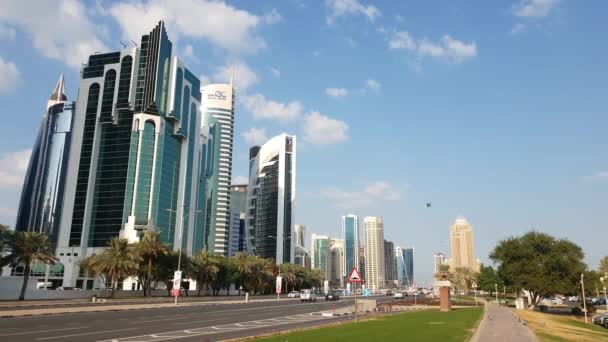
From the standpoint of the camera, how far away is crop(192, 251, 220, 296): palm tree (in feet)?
280

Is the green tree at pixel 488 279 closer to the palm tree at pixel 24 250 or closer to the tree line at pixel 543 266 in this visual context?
Answer: the tree line at pixel 543 266

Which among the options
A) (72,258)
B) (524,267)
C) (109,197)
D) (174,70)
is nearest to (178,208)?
(109,197)

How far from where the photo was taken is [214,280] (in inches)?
3639

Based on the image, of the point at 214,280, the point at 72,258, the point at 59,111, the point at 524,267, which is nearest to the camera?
the point at 524,267

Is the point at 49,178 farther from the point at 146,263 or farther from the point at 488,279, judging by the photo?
the point at 488,279

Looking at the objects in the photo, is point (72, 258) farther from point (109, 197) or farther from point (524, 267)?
point (524, 267)

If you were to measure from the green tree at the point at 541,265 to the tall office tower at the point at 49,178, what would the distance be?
169 meters

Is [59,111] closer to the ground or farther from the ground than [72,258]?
farther from the ground

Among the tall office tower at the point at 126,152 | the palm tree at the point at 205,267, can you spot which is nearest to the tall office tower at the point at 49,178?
the tall office tower at the point at 126,152

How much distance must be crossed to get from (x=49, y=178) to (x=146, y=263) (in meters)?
138

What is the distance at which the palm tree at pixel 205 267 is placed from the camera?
8522 cm

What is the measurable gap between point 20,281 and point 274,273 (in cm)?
6335

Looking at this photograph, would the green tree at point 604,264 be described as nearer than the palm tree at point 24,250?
No

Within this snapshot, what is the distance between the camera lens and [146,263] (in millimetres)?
73688
